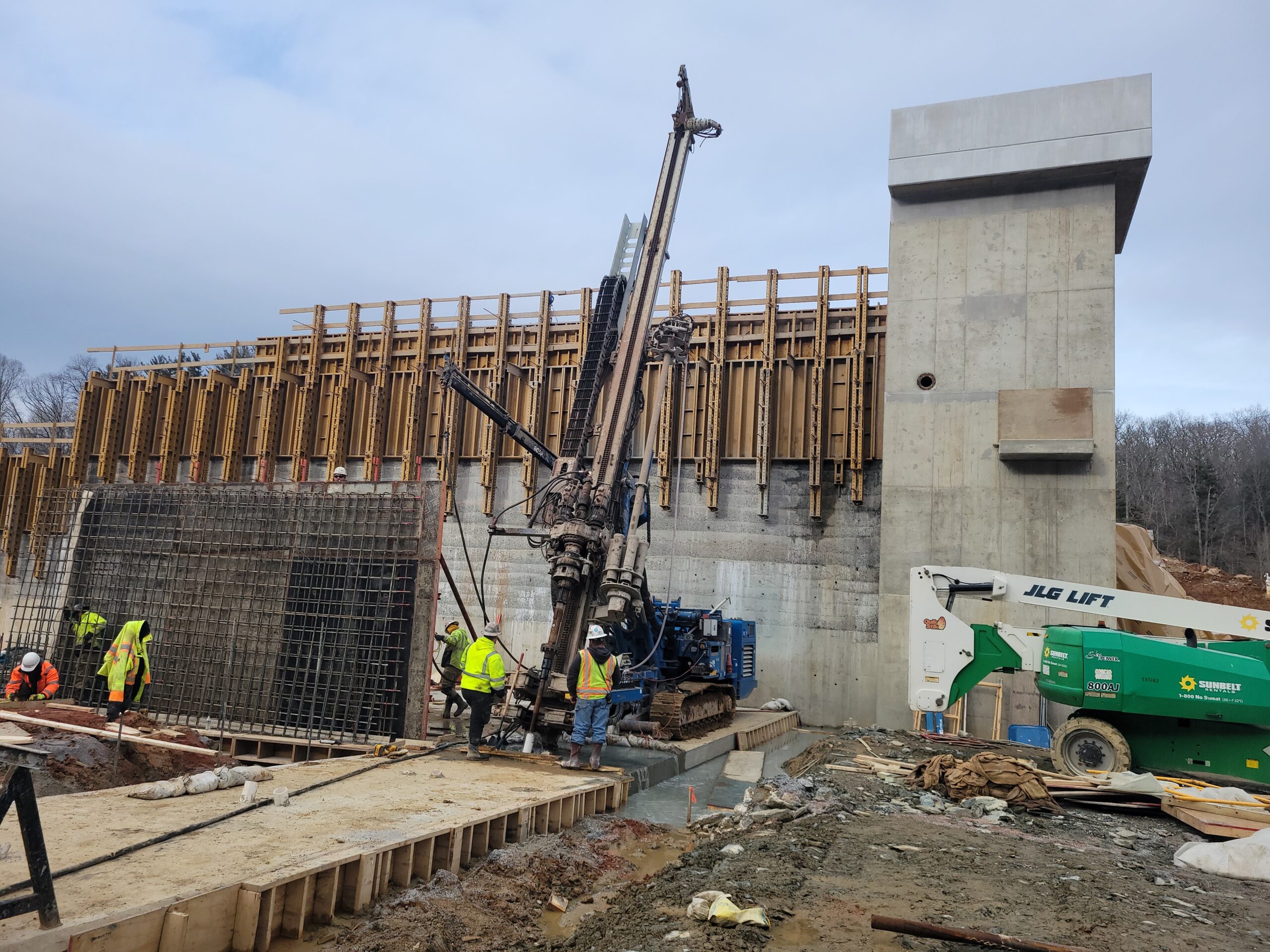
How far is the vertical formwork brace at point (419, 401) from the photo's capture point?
23047 millimetres

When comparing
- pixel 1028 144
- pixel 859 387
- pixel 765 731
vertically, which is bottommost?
pixel 765 731

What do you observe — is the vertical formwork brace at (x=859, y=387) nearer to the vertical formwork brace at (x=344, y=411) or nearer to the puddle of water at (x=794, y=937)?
the vertical formwork brace at (x=344, y=411)

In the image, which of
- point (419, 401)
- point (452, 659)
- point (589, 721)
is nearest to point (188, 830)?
point (589, 721)

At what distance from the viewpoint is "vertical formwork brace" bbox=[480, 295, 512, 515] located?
880 inches

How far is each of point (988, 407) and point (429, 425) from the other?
14.5m

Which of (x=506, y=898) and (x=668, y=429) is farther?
(x=668, y=429)

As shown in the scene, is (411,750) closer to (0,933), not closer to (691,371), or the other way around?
(0,933)

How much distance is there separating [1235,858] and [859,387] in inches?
549

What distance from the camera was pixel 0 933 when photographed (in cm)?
398

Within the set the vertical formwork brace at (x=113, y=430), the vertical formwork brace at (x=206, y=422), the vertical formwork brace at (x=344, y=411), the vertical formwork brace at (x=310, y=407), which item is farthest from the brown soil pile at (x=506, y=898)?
the vertical formwork brace at (x=113, y=430)

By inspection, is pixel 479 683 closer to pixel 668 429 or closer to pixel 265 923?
pixel 265 923

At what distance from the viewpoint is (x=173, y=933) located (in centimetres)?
449

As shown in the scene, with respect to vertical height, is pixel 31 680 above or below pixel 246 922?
above

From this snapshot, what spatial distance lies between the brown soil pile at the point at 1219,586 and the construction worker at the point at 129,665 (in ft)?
110
